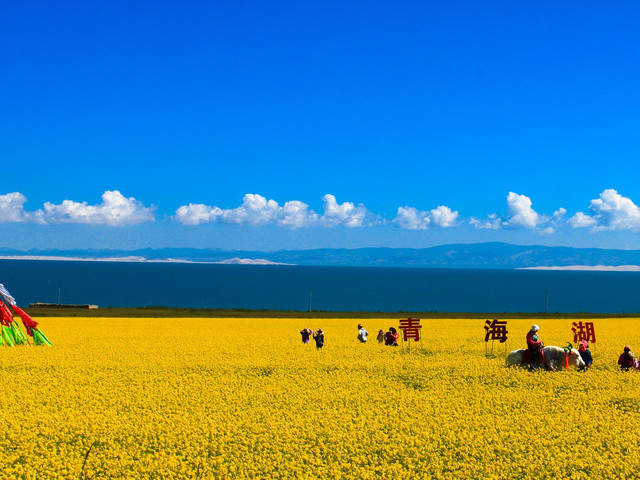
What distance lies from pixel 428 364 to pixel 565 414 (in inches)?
317

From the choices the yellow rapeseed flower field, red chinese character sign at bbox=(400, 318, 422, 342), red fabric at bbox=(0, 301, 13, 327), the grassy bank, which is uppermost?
red fabric at bbox=(0, 301, 13, 327)

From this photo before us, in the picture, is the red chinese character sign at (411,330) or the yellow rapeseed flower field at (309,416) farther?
the red chinese character sign at (411,330)

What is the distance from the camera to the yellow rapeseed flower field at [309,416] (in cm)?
1174

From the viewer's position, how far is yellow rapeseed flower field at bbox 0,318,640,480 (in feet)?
38.5

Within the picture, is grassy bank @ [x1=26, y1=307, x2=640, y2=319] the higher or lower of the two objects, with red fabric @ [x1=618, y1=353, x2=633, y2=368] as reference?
lower

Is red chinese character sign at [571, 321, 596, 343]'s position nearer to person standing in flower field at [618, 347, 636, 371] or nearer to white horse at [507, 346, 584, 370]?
person standing in flower field at [618, 347, 636, 371]

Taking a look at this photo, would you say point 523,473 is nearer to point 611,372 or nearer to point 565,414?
point 565,414

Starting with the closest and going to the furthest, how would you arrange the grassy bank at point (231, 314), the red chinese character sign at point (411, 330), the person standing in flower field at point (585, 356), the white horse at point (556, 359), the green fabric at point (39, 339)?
the white horse at point (556, 359) < the person standing in flower field at point (585, 356) < the red chinese character sign at point (411, 330) < the green fabric at point (39, 339) < the grassy bank at point (231, 314)

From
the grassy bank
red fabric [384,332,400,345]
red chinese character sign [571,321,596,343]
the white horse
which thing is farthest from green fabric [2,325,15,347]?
red chinese character sign [571,321,596,343]

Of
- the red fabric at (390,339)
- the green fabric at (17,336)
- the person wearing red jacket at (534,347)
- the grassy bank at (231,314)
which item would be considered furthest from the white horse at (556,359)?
the grassy bank at (231,314)

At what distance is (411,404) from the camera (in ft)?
53.9

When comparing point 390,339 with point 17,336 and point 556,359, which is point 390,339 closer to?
point 556,359

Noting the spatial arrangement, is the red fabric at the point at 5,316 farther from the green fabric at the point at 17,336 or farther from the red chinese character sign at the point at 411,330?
the red chinese character sign at the point at 411,330

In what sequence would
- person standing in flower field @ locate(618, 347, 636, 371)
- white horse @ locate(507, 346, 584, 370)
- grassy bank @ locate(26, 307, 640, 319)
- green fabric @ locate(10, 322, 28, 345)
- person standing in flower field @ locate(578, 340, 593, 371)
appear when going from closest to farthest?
white horse @ locate(507, 346, 584, 370), person standing in flower field @ locate(618, 347, 636, 371), person standing in flower field @ locate(578, 340, 593, 371), green fabric @ locate(10, 322, 28, 345), grassy bank @ locate(26, 307, 640, 319)
